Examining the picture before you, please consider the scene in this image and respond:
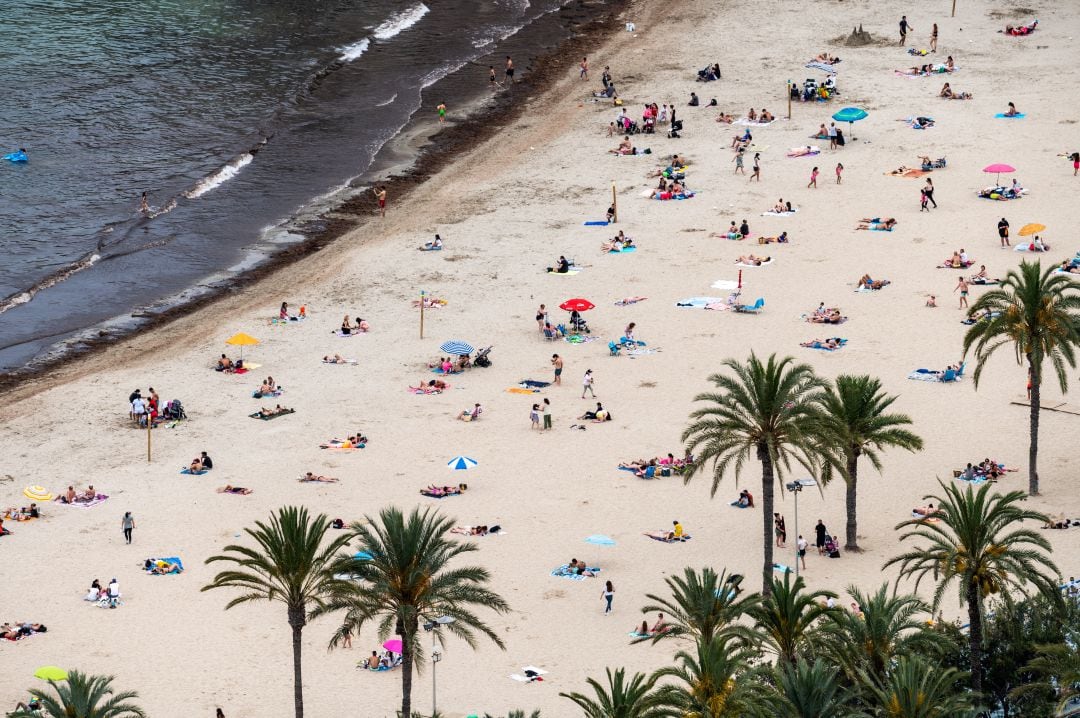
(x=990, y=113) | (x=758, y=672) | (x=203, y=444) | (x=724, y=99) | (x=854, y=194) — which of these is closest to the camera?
(x=758, y=672)

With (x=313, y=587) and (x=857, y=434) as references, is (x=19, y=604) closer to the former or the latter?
(x=313, y=587)

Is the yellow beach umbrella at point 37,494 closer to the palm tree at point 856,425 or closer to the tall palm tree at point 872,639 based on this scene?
the palm tree at point 856,425

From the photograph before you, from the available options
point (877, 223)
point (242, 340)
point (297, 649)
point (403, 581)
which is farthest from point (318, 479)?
point (877, 223)

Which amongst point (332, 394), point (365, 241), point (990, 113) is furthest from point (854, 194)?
point (332, 394)

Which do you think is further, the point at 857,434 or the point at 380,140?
the point at 380,140

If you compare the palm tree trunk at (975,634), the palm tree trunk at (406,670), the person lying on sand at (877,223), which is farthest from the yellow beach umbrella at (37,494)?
the person lying on sand at (877,223)
